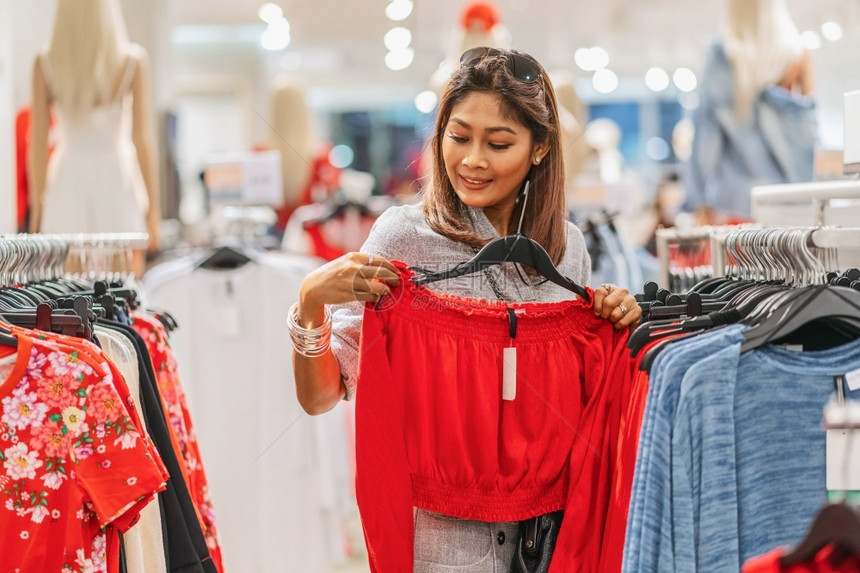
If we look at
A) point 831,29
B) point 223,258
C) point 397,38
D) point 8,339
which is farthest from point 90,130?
point 397,38

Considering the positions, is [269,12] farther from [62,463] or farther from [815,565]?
[815,565]

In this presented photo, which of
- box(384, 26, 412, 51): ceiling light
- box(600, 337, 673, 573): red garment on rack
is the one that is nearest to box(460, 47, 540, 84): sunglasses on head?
box(600, 337, 673, 573): red garment on rack

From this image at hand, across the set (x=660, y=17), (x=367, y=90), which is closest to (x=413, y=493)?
(x=660, y=17)

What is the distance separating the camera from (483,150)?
155 cm

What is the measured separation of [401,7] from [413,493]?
5807 millimetres

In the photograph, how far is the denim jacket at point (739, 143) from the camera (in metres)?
3.74

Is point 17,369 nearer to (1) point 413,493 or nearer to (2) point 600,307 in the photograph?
(1) point 413,493

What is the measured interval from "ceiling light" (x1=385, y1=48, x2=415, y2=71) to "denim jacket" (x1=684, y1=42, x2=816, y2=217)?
4.26m

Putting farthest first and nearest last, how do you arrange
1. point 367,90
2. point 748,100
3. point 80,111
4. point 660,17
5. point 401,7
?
point 367,90
point 660,17
point 401,7
point 748,100
point 80,111

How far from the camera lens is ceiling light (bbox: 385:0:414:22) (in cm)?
675

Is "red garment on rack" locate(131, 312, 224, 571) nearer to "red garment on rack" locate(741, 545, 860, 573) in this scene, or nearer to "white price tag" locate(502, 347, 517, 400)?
"white price tag" locate(502, 347, 517, 400)

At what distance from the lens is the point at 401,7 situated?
6.81 meters

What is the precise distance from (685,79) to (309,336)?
8713 mm

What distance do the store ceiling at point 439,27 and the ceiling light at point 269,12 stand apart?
8cm
